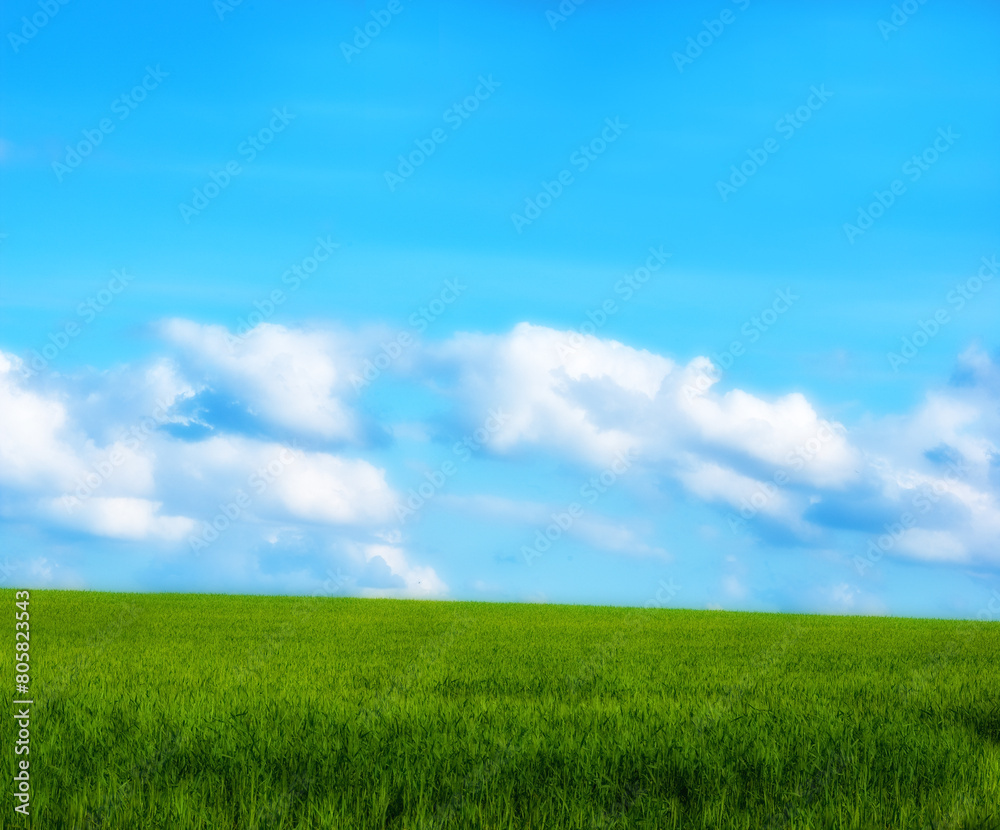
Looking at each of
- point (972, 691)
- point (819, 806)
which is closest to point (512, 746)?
point (819, 806)

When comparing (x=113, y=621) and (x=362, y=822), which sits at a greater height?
(x=113, y=621)

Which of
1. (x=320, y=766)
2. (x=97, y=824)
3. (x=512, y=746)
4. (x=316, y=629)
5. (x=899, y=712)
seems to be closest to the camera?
(x=97, y=824)

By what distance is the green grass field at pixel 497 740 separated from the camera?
26.3ft

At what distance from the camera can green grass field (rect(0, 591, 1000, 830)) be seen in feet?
26.3

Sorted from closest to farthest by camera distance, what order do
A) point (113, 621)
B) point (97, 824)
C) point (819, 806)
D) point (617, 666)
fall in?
point (97, 824) → point (819, 806) → point (617, 666) → point (113, 621)

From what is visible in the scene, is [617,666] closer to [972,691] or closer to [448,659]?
[448,659]

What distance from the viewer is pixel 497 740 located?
32.8 feet

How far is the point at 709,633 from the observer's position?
2933 cm

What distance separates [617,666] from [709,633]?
12302mm

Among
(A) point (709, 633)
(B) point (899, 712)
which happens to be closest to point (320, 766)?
(B) point (899, 712)

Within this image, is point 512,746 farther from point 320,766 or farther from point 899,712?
point 899,712

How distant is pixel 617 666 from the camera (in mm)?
18141

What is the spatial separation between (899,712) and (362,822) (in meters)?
9.52

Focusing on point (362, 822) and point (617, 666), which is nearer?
point (362, 822)
